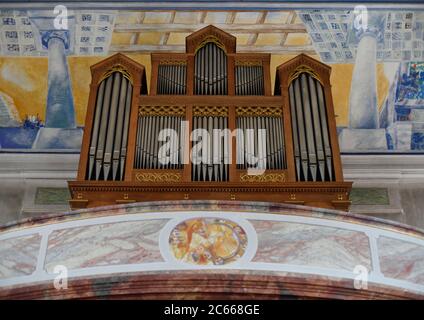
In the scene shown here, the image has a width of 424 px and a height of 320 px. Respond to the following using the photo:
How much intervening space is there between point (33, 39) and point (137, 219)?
5.24 m

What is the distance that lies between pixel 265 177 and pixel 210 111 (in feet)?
4.70

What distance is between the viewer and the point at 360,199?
40.5 ft

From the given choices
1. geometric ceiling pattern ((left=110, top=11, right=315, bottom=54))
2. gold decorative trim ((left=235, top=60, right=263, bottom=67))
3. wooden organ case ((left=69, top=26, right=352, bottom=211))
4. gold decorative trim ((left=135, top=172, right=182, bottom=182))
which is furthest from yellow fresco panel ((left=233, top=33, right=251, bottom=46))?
gold decorative trim ((left=135, top=172, right=182, bottom=182))

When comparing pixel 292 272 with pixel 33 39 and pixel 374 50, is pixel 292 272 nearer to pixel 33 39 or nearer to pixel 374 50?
pixel 374 50

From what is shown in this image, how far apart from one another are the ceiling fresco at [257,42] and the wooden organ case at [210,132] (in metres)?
1.16

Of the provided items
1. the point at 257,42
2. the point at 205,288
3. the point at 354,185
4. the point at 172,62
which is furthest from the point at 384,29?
the point at 205,288

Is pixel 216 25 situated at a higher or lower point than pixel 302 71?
higher

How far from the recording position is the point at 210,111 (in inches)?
439

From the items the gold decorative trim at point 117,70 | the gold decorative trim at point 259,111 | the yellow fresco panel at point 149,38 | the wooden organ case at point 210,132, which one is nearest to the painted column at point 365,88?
the wooden organ case at point 210,132

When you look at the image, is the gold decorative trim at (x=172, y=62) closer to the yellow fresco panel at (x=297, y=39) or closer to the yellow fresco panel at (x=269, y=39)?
the yellow fresco panel at (x=269, y=39)

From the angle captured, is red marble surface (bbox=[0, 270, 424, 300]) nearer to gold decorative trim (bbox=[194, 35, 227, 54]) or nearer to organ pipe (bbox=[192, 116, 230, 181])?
organ pipe (bbox=[192, 116, 230, 181])

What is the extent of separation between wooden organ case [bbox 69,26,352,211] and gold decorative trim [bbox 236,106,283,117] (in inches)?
0.5

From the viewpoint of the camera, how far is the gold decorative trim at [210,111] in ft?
36.5

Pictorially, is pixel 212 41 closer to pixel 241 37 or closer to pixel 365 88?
pixel 241 37
